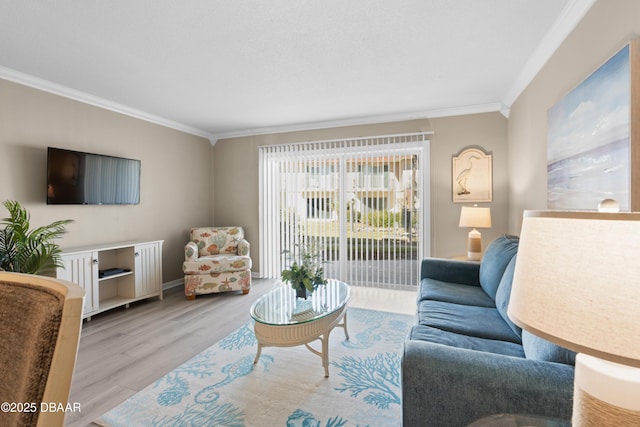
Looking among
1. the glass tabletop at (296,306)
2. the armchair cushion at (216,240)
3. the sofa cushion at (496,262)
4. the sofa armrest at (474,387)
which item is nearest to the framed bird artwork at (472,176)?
the sofa cushion at (496,262)

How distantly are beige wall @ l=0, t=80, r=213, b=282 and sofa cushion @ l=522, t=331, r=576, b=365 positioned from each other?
13.9 feet

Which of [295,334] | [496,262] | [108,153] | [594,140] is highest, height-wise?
[108,153]

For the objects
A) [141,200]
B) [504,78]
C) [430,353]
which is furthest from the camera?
[141,200]

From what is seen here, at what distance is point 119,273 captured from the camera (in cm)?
354

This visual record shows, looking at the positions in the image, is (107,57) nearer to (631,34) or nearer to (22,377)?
(22,377)

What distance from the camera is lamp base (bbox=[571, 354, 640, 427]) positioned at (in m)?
0.59

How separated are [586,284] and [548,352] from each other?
0.90m

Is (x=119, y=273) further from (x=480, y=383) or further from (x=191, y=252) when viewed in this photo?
(x=480, y=383)

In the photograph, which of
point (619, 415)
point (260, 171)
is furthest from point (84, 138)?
point (619, 415)

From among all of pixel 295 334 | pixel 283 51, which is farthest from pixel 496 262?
pixel 283 51

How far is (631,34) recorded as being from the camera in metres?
1.46

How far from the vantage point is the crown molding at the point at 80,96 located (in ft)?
9.53

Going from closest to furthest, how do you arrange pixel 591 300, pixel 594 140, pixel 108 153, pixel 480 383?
1. pixel 591 300
2. pixel 480 383
3. pixel 594 140
4. pixel 108 153

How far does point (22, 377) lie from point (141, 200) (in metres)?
3.96
